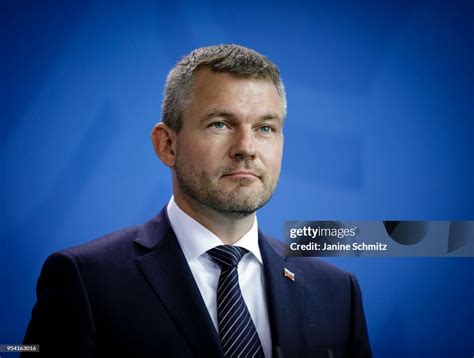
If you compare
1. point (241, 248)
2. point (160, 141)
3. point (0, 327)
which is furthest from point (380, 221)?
point (0, 327)

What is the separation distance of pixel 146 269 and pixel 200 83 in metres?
0.66

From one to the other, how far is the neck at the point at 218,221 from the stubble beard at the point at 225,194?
0.02 m

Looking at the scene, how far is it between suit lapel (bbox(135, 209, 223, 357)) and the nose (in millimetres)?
362

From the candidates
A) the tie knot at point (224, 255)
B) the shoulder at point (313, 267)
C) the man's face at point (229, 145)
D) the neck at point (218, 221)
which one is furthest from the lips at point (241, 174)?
the shoulder at point (313, 267)

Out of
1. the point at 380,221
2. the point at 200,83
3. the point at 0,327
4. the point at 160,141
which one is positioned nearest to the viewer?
the point at 200,83

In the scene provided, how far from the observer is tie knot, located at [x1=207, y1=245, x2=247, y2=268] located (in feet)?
7.64

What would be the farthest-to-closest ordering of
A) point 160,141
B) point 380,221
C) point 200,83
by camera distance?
point 380,221
point 160,141
point 200,83

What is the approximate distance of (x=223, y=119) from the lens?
231 centimetres

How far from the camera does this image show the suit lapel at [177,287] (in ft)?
7.12

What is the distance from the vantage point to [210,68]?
7.78 ft

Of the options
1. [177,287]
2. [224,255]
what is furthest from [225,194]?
[177,287]

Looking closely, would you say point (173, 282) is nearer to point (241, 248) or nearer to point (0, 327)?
point (241, 248)

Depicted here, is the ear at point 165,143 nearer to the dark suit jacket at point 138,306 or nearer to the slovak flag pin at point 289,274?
the dark suit jacket at point 138,306

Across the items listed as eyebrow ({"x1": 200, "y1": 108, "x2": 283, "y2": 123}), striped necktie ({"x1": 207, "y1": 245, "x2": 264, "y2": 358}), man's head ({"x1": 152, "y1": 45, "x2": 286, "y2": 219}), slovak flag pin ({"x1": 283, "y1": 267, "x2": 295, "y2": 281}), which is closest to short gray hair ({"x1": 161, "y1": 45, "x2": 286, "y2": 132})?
man's head ({"x1": 152, "y1": 45, "x2": 286, "y2": 219})
